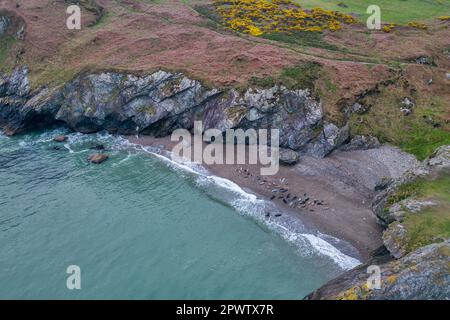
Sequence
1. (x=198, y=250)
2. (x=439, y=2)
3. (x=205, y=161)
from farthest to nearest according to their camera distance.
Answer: (x=439, y=2) → (x=205, y=161) → (x=198, y=250)

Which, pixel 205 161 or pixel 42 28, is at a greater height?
pixel 42 28

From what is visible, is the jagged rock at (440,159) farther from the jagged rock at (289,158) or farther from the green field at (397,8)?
the green field at (397,8)

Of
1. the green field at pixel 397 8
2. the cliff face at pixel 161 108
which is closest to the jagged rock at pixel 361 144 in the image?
the cliff face at pixel 161 108

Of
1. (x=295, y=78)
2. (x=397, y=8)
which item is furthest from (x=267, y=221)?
(x=397, y=8)

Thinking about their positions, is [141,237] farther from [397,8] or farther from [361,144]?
[397,8]

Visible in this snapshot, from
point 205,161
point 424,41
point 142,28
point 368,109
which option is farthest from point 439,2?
point 205,161

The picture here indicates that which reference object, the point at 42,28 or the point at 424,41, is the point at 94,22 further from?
the point at 424,41
